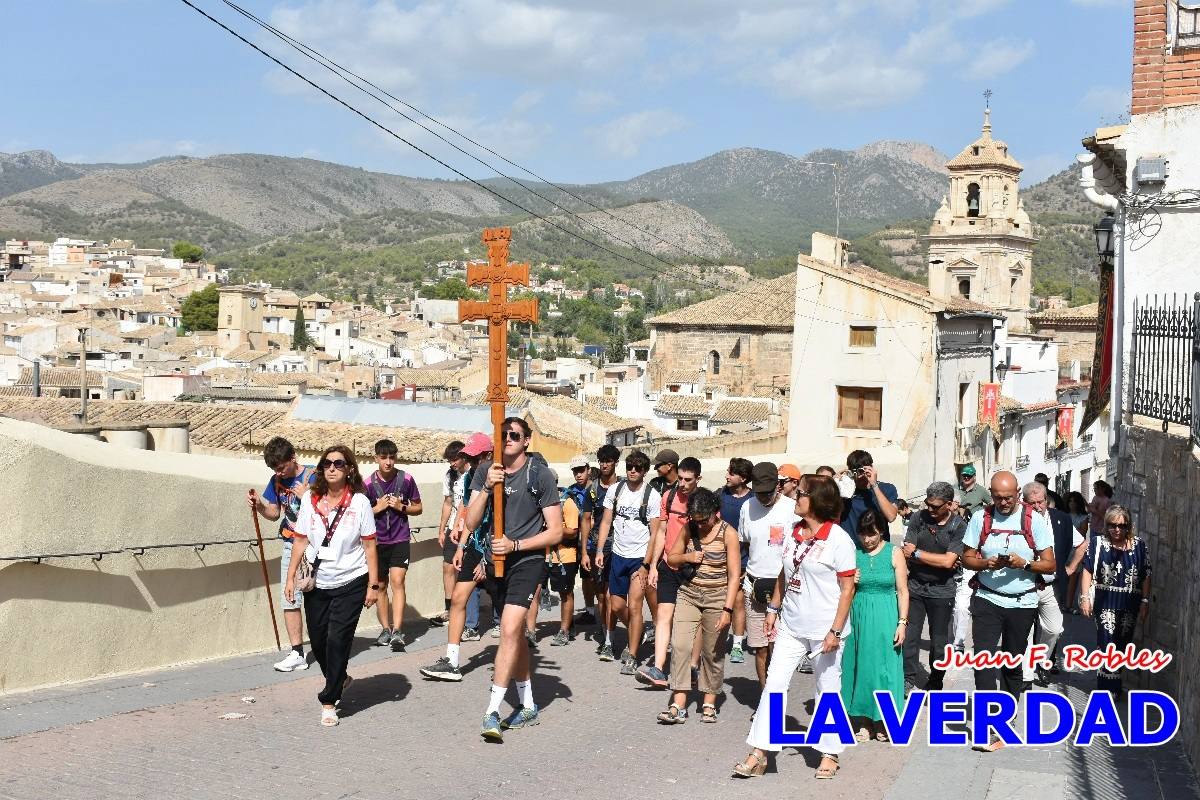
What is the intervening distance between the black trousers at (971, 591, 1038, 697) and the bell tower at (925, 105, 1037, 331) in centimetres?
6158

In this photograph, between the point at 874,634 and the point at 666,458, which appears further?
the point at 666,458

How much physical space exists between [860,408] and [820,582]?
1059 inches

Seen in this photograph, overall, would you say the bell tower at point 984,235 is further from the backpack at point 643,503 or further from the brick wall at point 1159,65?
the backpack at point 643,503

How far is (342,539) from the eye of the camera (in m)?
8.10

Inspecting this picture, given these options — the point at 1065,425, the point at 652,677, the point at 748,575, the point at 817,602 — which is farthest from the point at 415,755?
the point at 1065,425

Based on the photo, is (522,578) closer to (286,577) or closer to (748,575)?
(286,577)

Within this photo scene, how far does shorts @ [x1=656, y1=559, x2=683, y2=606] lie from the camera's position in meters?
9.27

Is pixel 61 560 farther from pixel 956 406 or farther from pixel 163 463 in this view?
pixel 956 406

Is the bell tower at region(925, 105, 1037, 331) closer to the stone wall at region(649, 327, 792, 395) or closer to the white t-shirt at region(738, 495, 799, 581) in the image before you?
the stone wall at region(649, 327, 792, 395)

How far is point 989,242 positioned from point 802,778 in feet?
210

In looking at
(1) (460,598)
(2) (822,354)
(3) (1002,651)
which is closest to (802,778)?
(3) (1002,651)

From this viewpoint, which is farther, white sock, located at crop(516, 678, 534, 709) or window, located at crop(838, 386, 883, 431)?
window, located at crop(838, 386, 883, 431)

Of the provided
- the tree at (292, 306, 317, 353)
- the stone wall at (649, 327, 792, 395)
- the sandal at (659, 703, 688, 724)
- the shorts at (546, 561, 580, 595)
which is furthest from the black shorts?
the tree at (292, 306, 317, 353)

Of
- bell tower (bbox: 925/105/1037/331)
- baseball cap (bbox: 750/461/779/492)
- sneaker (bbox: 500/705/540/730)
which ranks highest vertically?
bell tower (bbox: 925/105/1037/331)
